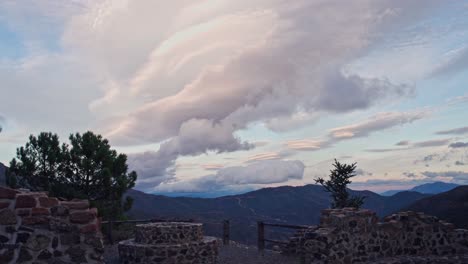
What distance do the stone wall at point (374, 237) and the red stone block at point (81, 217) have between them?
21.5 ft

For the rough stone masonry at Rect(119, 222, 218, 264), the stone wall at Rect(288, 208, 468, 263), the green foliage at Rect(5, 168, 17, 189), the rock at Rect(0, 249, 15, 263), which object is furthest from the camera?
the green foliage at Rect(5, 168, 17, 189)

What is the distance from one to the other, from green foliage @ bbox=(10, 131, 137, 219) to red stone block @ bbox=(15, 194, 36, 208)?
584 inches

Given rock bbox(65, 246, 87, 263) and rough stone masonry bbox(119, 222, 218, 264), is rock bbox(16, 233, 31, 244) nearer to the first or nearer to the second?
rock bbox(65, 246, 87, 263)

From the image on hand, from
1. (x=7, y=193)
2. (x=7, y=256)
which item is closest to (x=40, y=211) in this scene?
(x=7, y=193)

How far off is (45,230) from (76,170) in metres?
16.0

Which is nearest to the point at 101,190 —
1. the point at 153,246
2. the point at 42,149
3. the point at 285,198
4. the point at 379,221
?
the point at 42,149

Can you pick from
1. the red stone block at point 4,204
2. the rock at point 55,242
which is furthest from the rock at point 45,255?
the red stone block at point 4,204

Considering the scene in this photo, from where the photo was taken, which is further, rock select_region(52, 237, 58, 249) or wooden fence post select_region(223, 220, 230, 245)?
wooden fence post select_region(223, 220, 230, 245)

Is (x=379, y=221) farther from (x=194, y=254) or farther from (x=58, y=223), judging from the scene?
(x=58, y=223)

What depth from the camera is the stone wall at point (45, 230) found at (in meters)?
6.80

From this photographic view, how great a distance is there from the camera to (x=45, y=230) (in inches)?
275

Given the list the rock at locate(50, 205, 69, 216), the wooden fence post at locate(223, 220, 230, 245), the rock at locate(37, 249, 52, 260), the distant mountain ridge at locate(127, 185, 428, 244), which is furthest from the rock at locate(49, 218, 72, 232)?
the distant mountain ridge at locate(127, 185, 428, 244)

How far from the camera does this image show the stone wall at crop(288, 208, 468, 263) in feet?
38.2

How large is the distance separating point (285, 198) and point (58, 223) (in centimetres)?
9006
